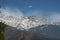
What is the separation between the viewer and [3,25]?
24203 millimetres

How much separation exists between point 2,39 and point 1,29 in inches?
46.8

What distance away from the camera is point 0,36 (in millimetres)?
23938

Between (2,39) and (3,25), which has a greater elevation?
(3,25)

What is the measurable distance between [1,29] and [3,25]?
21.8 inches

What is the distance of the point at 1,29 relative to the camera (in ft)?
78.6

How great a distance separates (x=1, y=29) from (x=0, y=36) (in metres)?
0.82

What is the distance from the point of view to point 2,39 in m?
24.1

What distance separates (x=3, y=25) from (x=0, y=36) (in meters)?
1.34
